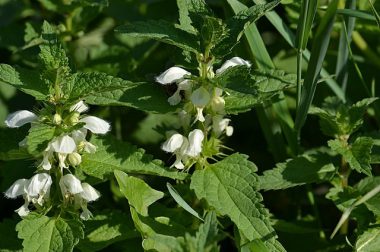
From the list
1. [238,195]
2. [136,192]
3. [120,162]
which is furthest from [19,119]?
[238,195]

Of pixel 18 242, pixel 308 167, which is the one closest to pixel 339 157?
pixel 308 167

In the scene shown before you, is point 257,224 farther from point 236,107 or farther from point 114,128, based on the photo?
point 114,128

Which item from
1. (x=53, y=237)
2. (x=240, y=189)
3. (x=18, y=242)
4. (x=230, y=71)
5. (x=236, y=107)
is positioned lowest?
(x=18, y=242)

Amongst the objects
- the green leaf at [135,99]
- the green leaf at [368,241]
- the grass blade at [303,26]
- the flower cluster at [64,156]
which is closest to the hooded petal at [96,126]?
the flower cluster at [64,156]

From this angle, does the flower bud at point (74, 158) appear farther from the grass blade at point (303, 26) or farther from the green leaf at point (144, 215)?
the grass blade at point (303, 26)

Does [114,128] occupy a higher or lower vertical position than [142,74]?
lower

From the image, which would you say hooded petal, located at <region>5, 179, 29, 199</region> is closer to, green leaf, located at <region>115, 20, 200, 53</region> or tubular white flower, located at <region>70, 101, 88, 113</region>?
tubular white flower, located at <region>70, 101, 88, 113</region>

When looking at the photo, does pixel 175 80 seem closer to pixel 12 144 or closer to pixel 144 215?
pixel 144 215
